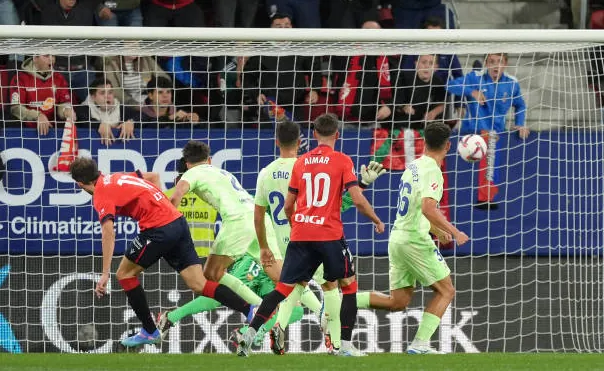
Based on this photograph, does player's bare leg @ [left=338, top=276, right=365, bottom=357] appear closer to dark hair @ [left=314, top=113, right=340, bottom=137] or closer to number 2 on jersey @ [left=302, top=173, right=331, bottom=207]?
number 2 on jersey @ [left=302, top=173, right=331, bottom=207]

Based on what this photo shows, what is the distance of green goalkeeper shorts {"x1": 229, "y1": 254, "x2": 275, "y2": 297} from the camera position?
12719 millimetres

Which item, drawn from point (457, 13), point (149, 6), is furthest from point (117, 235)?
point (457, 13)

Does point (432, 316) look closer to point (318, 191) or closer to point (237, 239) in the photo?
point (318, 191)

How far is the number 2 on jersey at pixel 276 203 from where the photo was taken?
11827 mm

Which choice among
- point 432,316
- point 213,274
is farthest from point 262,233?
point 432,316

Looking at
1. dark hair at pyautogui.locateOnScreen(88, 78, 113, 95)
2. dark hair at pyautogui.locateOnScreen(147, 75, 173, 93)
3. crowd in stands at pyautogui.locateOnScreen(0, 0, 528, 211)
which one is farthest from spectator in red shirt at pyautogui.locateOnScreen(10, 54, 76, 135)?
dark hair at pyautogui.locateOnScreen(147, 75, 173, 93)

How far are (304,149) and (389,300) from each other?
8.35ft

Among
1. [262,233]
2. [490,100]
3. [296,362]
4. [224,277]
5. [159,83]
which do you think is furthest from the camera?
[490,100]

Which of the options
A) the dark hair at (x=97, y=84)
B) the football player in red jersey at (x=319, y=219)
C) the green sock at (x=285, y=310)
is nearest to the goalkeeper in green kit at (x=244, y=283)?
the green sock at (x=285, y=310)

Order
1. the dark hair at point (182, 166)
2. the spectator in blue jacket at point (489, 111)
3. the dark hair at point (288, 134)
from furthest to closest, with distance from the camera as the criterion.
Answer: the spectator in blue jacket at point (489, 111)
the dark hair at point (182, 166)
the dark hair at point (288, 134)

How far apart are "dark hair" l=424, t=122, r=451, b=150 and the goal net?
204 cm

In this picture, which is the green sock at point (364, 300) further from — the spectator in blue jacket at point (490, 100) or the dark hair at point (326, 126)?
the spectator in blue jacket at point (490, 100)

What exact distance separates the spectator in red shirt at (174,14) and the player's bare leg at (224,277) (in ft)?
11.6

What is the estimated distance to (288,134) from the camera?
38.0 ft
